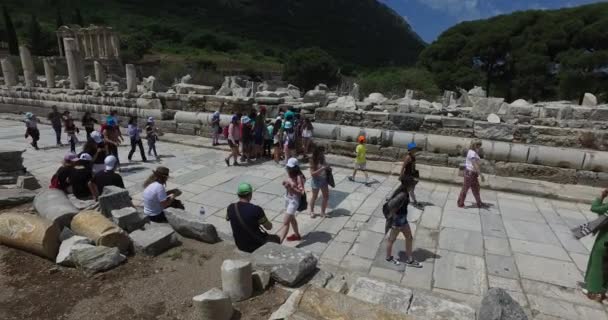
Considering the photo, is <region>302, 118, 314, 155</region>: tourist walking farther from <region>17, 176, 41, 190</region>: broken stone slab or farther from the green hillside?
the green hillside

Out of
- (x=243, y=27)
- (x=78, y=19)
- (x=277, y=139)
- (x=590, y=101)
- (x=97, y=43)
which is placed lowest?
(x=277, y=139)

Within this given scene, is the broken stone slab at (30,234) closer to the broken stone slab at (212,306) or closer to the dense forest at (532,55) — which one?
the broken stone slab at (212,306)

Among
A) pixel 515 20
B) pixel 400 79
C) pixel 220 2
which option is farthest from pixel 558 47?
pixel 220 2

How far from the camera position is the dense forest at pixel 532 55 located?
26938 millimetres

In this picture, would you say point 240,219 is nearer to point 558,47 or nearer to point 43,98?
point 43,98

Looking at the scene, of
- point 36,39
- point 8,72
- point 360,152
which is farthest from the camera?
point 36,39

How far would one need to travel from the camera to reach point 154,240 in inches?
186

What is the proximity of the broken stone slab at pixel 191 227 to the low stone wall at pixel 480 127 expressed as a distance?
6.06m

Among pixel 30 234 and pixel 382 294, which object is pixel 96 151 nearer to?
pixel 30 234

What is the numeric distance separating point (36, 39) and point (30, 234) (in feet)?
186

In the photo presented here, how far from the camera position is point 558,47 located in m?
29.9

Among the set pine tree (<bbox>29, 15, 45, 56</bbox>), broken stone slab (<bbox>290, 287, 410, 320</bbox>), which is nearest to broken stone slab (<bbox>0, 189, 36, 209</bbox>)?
broken stone slab (<bbox>290, 287, 410, 320</bbox>)

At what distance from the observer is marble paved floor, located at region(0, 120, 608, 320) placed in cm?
457

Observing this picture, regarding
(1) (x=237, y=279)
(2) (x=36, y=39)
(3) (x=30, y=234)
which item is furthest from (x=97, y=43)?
(1) (x=237, y=279)
